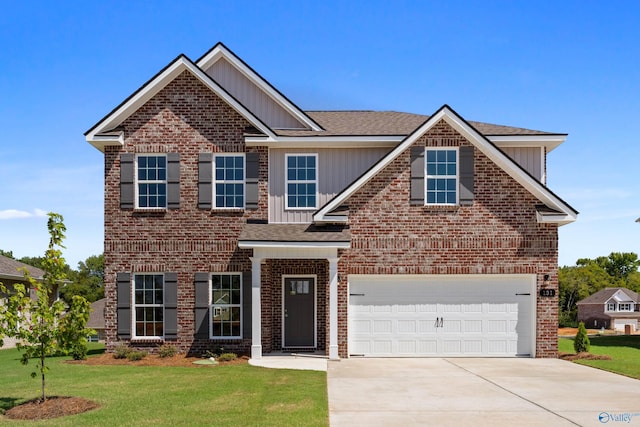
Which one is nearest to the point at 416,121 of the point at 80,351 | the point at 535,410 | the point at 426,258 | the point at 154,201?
the point at 426,258

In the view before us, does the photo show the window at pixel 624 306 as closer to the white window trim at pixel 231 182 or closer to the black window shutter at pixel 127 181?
the white window trim at pixel 231 182

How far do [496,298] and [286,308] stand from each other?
20.4ft

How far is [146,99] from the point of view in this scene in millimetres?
18609

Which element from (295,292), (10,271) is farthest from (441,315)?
(10,271)

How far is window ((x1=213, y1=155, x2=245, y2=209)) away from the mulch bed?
834cm

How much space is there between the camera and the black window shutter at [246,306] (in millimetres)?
18109

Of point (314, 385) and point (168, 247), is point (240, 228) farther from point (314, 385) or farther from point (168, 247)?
point (314, 385)

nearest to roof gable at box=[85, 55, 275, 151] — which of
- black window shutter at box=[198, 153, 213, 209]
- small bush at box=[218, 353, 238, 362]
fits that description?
black window shutter at box=[198, 153, 213, 209]

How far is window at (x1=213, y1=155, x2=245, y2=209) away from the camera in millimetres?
18656

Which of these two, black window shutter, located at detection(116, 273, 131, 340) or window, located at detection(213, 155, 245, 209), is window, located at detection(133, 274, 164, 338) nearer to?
black window shutter, located at detection(116, 273, 131, 340)

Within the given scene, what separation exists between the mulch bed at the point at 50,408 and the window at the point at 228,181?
328 inches

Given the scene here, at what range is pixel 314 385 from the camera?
1266 cm

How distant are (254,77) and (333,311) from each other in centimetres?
805

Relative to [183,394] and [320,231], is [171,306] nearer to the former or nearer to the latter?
[320,231]
